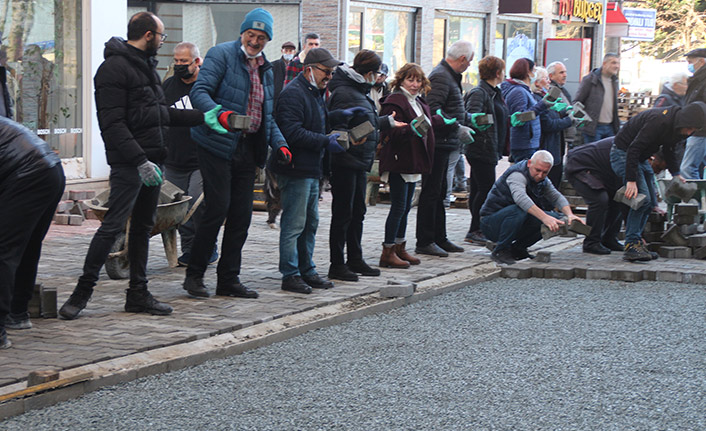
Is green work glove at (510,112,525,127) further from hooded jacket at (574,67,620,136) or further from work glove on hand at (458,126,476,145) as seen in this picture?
hooded jacket at (574,67,620,136)

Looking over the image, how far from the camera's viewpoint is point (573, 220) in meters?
10.4

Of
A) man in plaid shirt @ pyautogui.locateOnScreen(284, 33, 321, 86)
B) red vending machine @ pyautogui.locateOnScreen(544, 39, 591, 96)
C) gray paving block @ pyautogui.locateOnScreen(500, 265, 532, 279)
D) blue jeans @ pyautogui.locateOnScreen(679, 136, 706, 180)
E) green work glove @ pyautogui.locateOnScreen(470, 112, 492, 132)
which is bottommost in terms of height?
gray paving block @ pyautogui.locateOnScreen(500, 265, 532, 279)

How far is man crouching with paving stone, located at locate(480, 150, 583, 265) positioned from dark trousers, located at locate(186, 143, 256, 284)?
10.6 ft

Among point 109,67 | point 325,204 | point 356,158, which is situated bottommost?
point 325,204

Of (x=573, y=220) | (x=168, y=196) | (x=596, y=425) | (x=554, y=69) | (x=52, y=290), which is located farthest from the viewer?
(x=554, y=69)

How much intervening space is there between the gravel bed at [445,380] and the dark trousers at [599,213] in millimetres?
2903

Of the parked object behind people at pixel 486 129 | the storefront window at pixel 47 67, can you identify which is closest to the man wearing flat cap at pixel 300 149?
the parked object behind people at pixel 486 129

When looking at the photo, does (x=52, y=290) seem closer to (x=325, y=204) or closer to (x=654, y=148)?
(x=654, y=148)

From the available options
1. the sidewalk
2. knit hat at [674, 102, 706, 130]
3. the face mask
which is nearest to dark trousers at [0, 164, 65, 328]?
the sidewalk

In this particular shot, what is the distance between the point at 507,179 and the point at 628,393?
5.03 meters

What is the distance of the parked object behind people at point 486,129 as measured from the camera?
456 inches

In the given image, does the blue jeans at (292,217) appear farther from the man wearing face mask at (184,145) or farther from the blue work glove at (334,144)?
the man wearing face mask at (184,145)

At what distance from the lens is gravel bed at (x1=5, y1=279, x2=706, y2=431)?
5.23 meters

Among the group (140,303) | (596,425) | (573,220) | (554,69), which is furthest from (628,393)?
(554,69)
